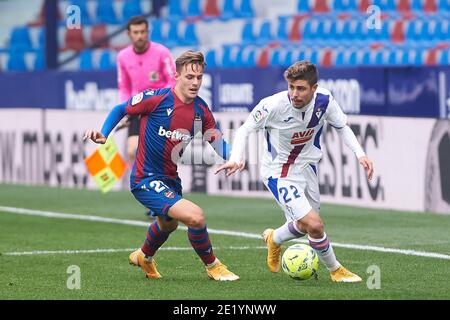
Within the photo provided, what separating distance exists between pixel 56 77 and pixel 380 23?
4957 millimetres

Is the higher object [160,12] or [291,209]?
[160,12]

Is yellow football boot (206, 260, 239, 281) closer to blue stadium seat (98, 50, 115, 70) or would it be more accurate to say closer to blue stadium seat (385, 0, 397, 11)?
blue stadium seat (385, 0, 397, 11)

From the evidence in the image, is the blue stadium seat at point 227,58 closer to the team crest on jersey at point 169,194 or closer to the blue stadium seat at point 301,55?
the blue stadium seat at point 301,55

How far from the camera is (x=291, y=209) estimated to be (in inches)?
370

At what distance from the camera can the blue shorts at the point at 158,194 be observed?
932 cm

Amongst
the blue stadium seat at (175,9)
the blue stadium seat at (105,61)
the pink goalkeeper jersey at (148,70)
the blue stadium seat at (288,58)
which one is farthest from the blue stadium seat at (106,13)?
the pink goalkeeper jersey at (148,70)

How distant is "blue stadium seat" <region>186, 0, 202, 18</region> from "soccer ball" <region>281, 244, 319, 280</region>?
1381 centimetres

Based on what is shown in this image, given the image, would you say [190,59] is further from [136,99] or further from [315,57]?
[315,57]

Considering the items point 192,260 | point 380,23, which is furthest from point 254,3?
point 192,260

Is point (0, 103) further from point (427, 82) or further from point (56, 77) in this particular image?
point (427, 82)

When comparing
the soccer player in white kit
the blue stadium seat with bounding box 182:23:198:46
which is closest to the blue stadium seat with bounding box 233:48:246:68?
the blue stadium seat with bounding box 182:23:198:46

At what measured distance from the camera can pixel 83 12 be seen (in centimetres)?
2406

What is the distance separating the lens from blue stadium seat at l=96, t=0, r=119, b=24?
78.0 ft

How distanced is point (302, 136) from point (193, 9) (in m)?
13.5
